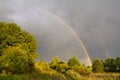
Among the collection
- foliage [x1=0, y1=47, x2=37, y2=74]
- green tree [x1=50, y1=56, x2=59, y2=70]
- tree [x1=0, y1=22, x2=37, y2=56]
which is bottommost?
foliage [x1=0, y1=47, x2=37, y2=74]

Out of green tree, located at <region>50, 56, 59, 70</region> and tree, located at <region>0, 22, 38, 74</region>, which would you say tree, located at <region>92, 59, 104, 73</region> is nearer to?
green tree, located at <region>50, 56, 59, 70</region>

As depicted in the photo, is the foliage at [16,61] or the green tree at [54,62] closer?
the foliage at [16,61]

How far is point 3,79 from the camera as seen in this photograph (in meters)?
26.4

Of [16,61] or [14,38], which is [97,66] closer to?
[14,38]

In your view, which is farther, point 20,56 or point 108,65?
point 108,65

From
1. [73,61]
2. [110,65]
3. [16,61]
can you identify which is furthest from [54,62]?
[16,61]

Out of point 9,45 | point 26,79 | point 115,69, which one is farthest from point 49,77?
point 115,69

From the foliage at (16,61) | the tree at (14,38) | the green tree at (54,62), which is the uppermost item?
the green tree at (54,62)

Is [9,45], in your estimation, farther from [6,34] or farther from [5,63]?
[5,63]

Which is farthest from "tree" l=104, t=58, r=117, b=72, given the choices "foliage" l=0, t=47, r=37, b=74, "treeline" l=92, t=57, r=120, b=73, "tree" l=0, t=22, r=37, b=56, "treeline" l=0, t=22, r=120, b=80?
"foliage" l=0, t=47, r=37, b=74

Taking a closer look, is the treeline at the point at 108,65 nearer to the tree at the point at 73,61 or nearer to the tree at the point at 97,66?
the tree at the point at 97,66

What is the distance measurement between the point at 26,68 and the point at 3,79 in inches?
712

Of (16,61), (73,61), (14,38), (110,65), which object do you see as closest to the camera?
(16,61)

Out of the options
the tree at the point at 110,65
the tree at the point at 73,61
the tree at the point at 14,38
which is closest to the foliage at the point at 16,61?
the tree at the point at 14,38
